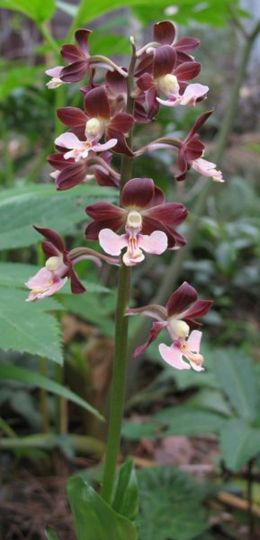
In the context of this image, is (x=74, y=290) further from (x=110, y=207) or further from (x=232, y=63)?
(x=232, y=63)

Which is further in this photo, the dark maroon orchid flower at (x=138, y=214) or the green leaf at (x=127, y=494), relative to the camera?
the green leaf at (x=127, y=494)

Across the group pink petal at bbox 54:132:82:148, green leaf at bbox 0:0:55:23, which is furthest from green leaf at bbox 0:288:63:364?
green leaf at bbox 0:0:55:23

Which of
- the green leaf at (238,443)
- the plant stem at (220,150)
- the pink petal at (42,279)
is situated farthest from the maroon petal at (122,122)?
the plant stem at (220,150)

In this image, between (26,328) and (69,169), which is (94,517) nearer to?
(26,328)

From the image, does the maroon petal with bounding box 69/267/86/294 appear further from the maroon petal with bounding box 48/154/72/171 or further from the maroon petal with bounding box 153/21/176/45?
the maroon petal with bounding box 153/21/176/45

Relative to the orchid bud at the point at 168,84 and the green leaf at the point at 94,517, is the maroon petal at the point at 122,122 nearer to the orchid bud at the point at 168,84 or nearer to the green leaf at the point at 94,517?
the orchid bud at the point at 168,84
